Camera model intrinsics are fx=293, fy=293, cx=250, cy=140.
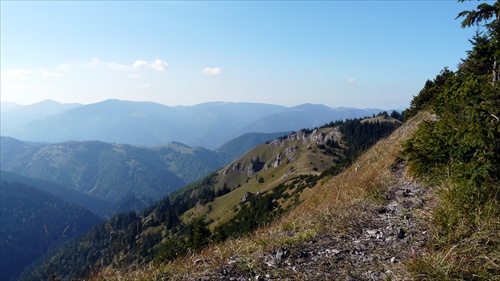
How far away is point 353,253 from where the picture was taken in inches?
226

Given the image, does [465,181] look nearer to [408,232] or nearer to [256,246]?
[408,232]

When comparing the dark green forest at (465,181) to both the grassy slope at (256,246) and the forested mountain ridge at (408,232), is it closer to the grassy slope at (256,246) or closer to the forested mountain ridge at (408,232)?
the forested mountain ridge at (408,232)

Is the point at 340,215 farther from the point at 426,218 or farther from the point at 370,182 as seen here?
the point at 370,182

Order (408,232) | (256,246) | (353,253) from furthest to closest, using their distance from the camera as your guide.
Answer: (256,246) < (408,232) < (353,253)

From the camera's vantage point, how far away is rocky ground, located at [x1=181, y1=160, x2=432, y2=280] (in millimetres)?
5082

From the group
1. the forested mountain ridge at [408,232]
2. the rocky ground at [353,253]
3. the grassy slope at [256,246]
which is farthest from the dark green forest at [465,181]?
the grassy slope at [256,246]

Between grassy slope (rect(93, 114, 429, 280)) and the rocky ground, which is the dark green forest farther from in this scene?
grassy slope (rect(93, 114, 429, 280))

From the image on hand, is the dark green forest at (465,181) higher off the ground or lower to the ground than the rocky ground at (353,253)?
higher

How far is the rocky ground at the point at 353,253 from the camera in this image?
5082 millimetres

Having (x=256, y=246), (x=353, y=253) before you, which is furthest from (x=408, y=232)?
(x=256, y=246)

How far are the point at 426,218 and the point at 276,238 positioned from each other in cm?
336

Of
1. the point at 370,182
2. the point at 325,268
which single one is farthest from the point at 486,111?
the point at 325,268

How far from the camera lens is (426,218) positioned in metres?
6.48

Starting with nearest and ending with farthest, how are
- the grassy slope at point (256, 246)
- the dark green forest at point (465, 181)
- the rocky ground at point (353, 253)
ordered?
the dark green forest at point (465, 181)
the rocky ground at point (353, 253)
the grassy slope at point (256, 246)
